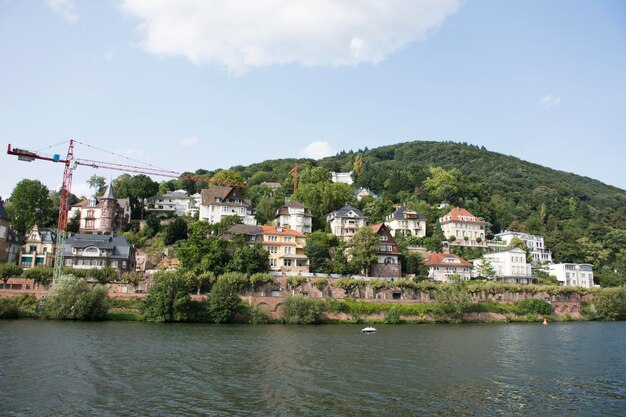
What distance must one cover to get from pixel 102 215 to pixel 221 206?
2215 cm

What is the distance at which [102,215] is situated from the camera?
9169 cm

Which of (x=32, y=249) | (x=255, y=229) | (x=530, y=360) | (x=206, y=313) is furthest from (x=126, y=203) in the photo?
(x=530, y=360)

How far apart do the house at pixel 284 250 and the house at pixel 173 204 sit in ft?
108

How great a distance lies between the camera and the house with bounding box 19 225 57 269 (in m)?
81.1

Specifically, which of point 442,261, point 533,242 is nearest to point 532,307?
point 442,261

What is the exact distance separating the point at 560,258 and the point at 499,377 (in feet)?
284

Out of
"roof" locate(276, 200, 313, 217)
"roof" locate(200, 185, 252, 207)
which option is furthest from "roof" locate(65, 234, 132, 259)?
"roof" locate(276, 200, 313, 217)

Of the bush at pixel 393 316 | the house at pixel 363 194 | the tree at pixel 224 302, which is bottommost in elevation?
the bush at pixel 393 316

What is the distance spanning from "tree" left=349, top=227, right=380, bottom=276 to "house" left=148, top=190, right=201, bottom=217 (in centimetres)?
4441

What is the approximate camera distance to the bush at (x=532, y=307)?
76.6 m

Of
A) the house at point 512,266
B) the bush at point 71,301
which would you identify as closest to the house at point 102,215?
the bush at point 71,301

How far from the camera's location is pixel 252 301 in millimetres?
65500

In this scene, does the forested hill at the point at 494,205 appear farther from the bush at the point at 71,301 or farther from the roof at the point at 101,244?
the bush at the point at 71,301

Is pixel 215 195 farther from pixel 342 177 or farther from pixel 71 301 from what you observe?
pixel 342 177
